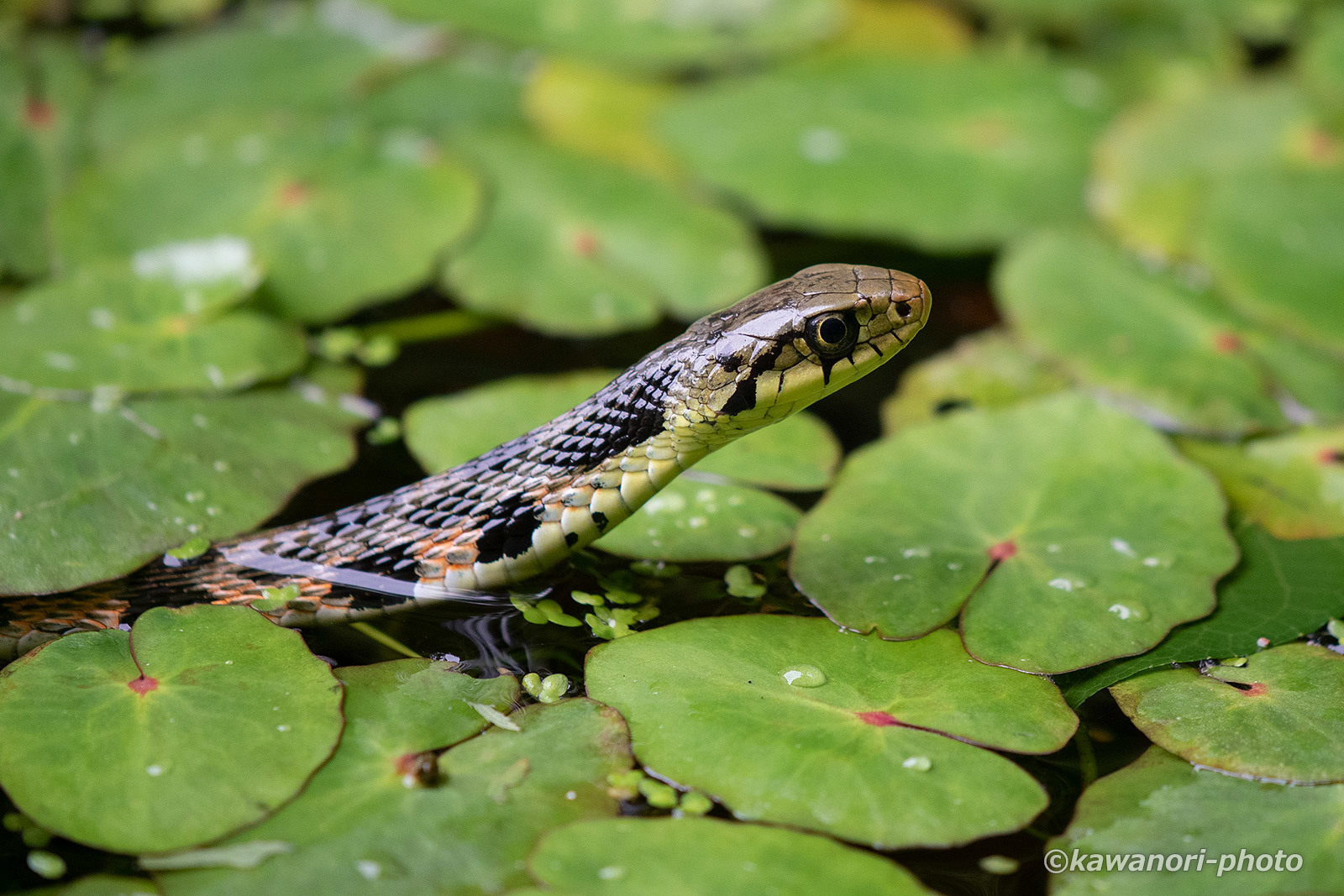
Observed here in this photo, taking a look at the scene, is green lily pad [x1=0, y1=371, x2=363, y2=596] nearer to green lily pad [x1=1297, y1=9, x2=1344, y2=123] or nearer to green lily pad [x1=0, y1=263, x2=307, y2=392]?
green lily pad [x1=0, y1=263, x2=307, y2=392]

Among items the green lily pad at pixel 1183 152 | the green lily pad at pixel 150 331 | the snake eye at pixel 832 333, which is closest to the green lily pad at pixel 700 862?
the snake eye at pixel 832 333

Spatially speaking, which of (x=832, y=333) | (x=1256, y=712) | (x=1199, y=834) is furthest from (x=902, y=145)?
(x=1199, y=834)

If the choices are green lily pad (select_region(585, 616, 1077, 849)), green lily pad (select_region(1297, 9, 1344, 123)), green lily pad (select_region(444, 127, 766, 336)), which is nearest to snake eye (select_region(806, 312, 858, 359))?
green lily pad (select_region(585, 616, 1077, 849))

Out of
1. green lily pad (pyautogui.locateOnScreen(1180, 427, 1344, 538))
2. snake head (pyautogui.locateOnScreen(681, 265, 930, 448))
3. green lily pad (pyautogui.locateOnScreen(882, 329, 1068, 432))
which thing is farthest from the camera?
green lily pad (pyautogui.locateOnScreen(882, 329, 1068, 432))

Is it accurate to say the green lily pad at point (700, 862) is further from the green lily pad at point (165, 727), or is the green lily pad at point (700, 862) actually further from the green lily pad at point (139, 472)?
the green lily pad at point (139, 472)

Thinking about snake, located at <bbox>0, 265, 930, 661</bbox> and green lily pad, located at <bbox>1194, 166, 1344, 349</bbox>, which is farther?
green lily pad, located at <bbox>1194, 166, 1344, 349</bbox>
